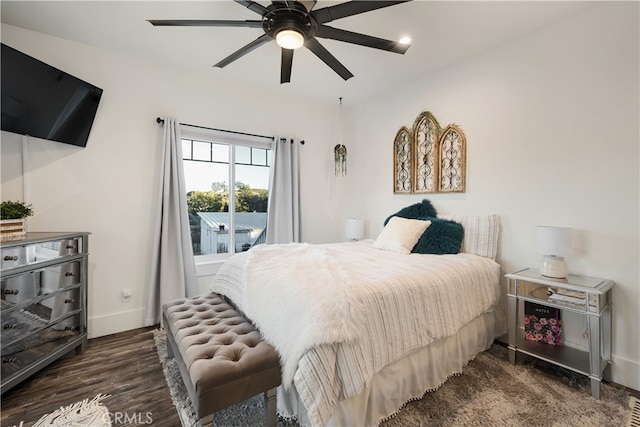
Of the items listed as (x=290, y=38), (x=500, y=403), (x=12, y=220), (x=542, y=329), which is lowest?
(x=500, y=403)

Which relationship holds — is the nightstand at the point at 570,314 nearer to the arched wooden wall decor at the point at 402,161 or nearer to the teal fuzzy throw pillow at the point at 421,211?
the teal fuzzy throw pillow at the point at 421,211

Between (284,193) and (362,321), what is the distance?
2686 mm

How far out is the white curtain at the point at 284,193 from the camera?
387cm

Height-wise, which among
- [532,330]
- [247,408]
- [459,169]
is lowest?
[247,408]

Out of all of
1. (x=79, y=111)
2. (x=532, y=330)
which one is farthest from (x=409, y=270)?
(x=79, y=111)

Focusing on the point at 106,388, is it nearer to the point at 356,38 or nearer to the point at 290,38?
the point at 290,38

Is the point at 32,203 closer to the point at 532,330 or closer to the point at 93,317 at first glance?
the point at 93,317

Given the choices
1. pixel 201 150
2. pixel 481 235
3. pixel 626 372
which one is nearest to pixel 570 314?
pixel 626 372

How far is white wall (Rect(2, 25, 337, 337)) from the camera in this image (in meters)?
2.54

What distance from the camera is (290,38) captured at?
1.87 metres

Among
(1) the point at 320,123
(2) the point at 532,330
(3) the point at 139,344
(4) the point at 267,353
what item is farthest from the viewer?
(1) the point at 320,123

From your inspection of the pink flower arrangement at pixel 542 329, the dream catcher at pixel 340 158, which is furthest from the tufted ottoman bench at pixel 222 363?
the dream catcher at pixel 340 158

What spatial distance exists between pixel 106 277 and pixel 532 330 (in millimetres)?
3982

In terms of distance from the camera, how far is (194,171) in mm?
3510
